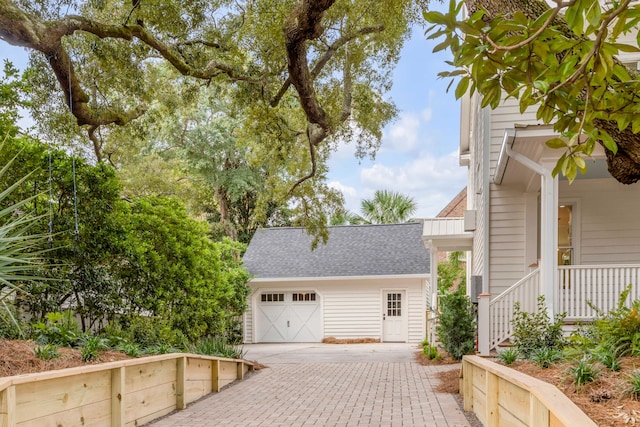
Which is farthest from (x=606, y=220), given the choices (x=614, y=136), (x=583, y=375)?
(x=614, y=136)

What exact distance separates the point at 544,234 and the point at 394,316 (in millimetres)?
13806

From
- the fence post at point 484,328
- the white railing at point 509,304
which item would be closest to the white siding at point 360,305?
the white railing at point 509,304

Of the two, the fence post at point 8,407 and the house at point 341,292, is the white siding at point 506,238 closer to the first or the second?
the fence post at point 8,407

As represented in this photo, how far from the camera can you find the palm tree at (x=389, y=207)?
116 ft

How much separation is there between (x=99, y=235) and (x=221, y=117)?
2123 centimetres

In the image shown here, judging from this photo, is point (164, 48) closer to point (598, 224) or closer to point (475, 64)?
point (598, 224)

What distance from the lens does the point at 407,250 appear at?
23766mm

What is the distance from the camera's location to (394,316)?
886 inches

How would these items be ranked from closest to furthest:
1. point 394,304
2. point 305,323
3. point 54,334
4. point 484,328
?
point 54,334 < point 484,328 < point 394,304 < point 305,323

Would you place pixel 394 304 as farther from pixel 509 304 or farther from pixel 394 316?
pixel 509 304

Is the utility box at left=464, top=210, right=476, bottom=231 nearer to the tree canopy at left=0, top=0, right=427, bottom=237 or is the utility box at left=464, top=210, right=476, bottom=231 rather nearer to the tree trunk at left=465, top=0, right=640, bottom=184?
the tree canopy at left=0, top=0, right=427, bottom=237

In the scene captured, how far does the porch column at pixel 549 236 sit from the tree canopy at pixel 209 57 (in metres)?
4.18

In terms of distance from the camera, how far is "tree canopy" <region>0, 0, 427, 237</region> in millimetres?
9562

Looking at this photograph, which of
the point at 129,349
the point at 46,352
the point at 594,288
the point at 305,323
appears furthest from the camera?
the point at 305,323
